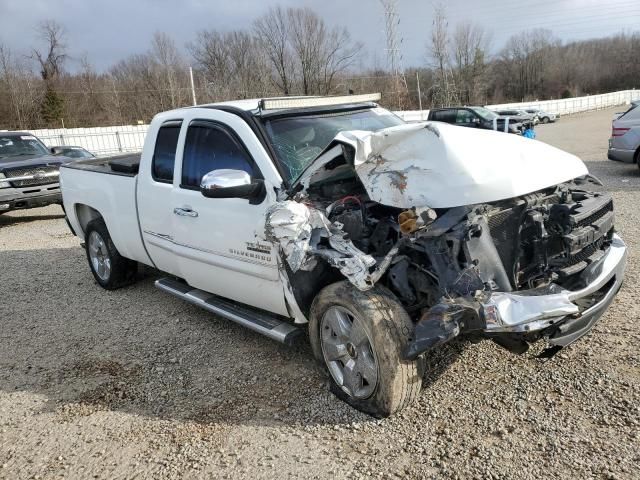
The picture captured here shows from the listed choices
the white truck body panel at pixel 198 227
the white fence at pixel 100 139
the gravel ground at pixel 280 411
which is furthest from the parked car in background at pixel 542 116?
the white truck body panel at pixel 198 227

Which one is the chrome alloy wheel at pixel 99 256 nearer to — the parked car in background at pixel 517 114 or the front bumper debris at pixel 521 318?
the front bumper debris at pixel 521 318

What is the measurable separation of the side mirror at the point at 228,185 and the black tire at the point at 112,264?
2933 millimetres

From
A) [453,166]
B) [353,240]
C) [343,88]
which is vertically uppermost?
[343,88]

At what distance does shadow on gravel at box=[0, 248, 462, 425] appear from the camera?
3469mm

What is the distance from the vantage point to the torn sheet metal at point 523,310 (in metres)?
2.66

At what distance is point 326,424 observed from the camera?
10.4ft

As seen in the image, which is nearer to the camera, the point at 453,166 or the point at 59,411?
the point at 453,166

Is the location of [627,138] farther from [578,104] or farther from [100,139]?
[578,104]

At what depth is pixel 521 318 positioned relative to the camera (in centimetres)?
266

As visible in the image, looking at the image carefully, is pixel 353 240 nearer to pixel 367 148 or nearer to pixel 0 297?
pixel 367 148

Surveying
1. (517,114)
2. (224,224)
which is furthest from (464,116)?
Answer: (224,224)

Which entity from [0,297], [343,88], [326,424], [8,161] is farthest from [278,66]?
Result: [326,424]

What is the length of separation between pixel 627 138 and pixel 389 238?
10.0m

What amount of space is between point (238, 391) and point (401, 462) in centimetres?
134
